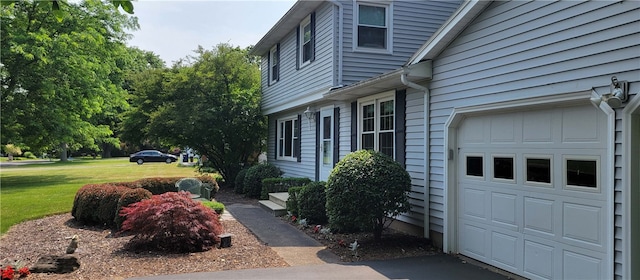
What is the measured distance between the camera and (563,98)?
15.4 ft

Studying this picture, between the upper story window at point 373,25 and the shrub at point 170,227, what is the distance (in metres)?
6.06

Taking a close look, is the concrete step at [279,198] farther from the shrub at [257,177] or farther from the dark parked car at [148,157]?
the dark parked car at [148,157]

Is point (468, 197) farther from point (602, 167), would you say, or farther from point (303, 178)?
point (303, 178)

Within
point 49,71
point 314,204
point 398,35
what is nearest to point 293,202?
point 314,204

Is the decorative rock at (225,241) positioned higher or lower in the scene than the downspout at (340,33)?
lower

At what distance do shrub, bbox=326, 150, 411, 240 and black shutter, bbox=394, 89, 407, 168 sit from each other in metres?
0.90

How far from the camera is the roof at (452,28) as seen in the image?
234 inches

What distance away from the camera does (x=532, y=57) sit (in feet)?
17.0

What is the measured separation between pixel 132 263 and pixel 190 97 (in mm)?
11177

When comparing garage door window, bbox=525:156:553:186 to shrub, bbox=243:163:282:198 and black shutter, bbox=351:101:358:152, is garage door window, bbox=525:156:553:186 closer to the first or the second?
black shutter, bbox=351:101:358:152

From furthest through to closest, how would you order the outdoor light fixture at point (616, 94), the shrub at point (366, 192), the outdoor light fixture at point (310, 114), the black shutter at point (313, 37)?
1. the outdoor light fixture at point (310, 114)
2. the black shutter at point (313, 37)
3. the shrub at point (366, 192)
4. the outdoor light fixture at point (616, 94)

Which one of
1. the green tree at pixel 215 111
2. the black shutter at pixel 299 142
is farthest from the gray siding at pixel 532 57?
the green tree at pixel 215 111

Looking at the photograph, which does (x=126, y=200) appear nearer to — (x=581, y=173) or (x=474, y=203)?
(x=474, y=203)

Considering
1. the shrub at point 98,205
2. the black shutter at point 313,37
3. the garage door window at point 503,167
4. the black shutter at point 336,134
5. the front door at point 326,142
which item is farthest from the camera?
the black shutter at point 313,37
